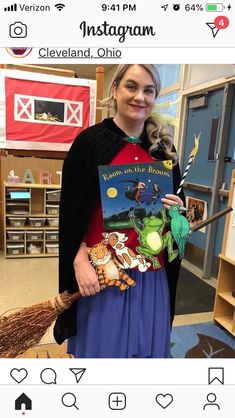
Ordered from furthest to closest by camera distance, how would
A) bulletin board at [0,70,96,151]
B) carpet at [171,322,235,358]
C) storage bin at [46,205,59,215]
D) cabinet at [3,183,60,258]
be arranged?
storage bin at [46,205,59,215] → cabinet at [3,183,60,258] → bulletin board at [0,70,96,151] → carpet at [171,322,235,358]

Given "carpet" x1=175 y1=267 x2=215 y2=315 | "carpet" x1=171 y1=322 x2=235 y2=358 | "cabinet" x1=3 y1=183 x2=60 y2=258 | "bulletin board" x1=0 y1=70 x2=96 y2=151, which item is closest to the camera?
"carpet" x1=171 y1=322 x2=235 y2=358

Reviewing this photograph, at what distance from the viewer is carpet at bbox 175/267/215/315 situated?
5.28 feet

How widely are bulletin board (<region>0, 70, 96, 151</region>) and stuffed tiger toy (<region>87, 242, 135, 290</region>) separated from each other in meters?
0.85

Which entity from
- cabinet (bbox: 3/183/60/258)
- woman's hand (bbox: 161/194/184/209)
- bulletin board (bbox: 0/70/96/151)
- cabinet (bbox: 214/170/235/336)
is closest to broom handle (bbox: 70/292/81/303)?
woman's hand (bbox: 161/194/184/209)

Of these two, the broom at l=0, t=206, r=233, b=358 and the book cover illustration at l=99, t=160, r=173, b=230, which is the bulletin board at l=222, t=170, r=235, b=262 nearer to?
the broom at l=0, t=206, r=233, b=358

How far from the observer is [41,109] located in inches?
53.0

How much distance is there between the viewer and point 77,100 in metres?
1.32
